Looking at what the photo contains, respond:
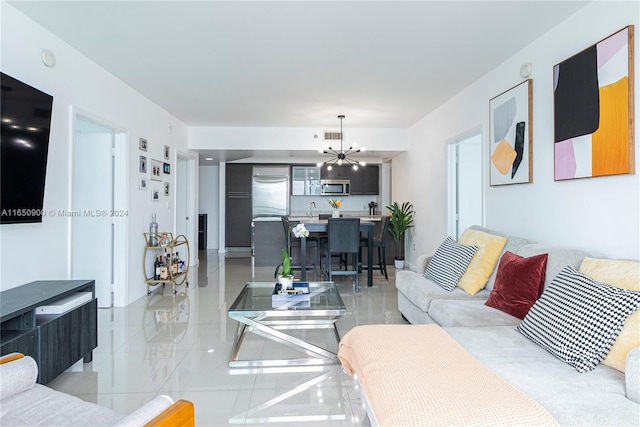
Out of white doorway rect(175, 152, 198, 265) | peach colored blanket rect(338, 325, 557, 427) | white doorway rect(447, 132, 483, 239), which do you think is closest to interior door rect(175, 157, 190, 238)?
white doorway rect(175, 152, 198, 265)

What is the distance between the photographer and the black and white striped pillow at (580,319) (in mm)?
1499

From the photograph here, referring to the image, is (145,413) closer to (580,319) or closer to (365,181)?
(580,319)

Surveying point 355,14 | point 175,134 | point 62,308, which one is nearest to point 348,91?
point 355,14

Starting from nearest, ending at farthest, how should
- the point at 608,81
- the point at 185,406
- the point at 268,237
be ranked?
1. the point at 185,406
2. the point at 608,81
3. the point at 268,237

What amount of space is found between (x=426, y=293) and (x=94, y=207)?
3.67 metres

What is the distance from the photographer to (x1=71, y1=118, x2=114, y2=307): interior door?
3.88 metres

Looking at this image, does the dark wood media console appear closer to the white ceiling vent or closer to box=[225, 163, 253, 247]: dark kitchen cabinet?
the white ceiling vent

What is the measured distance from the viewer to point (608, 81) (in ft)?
7.02

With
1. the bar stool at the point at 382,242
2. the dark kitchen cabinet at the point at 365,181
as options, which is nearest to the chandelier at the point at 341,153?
the dark kitchen cabinet at the point at 365,181

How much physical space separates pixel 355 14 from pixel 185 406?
8.52 ft

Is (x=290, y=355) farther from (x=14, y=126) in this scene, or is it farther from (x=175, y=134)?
(x=175, y=134)

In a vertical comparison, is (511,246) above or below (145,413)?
above

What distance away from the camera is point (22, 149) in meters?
2.32

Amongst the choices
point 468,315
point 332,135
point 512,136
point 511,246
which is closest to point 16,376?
point 468,315
